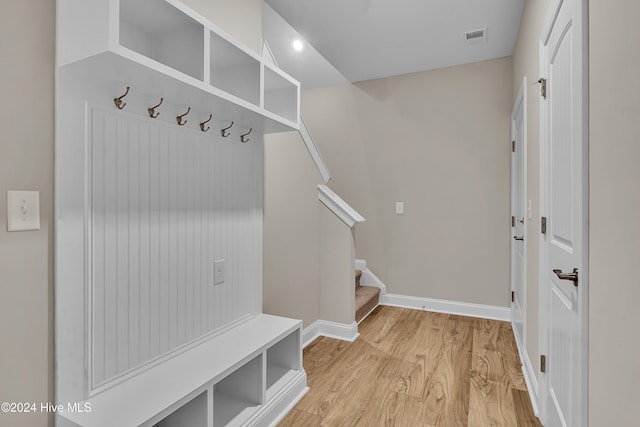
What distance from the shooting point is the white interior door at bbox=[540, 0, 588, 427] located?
1104mm

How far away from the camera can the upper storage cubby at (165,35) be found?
1.23 metres

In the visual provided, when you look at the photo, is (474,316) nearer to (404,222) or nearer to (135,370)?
(404,222)

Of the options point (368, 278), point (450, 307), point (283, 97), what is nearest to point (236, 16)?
point (283, 97)

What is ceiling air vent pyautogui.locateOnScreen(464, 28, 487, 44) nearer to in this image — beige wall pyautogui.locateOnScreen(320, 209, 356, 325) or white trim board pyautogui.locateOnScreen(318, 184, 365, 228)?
white trim board pyautogui.locateOnScreen(318, 184, 365, 228)

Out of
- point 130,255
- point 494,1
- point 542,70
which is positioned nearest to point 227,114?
point 130,255

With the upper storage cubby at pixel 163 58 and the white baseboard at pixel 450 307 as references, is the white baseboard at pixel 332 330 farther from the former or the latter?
the upper storage cubby at pixel 163 58

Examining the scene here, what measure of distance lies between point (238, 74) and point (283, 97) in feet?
1.25

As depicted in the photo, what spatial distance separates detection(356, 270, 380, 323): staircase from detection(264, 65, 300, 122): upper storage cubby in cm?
195

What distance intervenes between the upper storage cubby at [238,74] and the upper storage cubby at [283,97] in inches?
9.7

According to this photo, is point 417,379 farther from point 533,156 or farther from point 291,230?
point 533,156

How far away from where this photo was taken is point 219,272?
5.99 ft

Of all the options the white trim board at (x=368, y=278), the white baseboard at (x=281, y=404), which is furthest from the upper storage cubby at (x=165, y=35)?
the white trim board at (x=368, y=278)

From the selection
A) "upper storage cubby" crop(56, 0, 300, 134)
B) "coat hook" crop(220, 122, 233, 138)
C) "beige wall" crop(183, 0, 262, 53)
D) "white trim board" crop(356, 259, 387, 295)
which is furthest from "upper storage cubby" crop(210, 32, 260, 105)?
"white trim board" crop(356, 259, 387, 295)

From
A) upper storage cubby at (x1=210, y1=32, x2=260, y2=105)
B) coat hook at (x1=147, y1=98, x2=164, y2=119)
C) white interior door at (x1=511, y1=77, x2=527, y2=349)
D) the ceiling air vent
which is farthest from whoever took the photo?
the ceiling air vent
